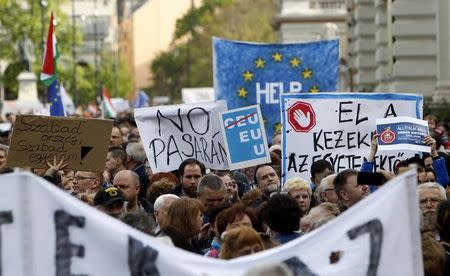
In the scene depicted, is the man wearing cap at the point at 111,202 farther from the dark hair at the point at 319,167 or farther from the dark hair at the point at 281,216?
the dark hair at the point at 319,167

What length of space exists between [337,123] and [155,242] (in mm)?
7780

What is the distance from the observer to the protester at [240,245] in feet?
28.1

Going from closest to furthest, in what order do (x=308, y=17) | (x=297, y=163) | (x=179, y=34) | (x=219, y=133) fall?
(x=297, y=163) < (x=219, y=133) < (x=308, y=17) < (x=179, y=34)

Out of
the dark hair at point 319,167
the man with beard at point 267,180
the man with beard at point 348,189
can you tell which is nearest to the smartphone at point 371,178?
the man with beard at point 348,189

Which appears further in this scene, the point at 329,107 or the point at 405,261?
the point at 329,107

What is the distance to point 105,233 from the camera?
792 cm

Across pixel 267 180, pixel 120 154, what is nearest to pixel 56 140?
pixel 267 180

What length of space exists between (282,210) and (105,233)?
2.61m

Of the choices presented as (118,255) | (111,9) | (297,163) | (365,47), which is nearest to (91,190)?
(297,163)

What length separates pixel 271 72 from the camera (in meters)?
21.6

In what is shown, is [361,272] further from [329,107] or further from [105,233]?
[329,107]

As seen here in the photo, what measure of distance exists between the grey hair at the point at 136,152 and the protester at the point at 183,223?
22.9 feet

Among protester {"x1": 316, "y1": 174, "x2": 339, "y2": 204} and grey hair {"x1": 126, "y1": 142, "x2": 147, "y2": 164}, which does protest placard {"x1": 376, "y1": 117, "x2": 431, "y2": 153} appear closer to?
protester {"x1": 316, "y1": 174, "x2": 339, "y2": 204}

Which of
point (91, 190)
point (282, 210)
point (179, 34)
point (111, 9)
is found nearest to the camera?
point (282, 210)
